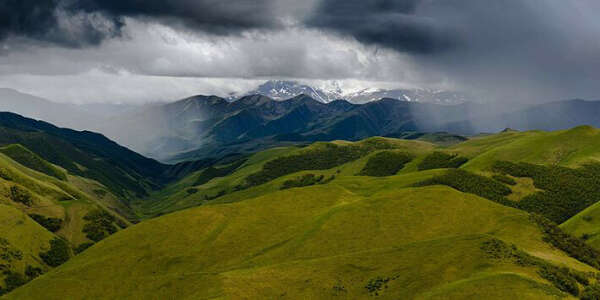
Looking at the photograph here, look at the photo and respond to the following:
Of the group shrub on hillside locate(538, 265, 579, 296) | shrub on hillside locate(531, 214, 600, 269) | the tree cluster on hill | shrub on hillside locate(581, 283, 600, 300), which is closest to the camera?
shrub on hillside locate(581, 283, 600, 300)

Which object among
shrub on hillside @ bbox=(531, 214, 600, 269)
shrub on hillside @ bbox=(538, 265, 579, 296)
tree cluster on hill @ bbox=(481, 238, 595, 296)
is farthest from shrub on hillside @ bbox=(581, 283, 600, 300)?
shrub on hillside @ bbox=(531, 214, 600, 269)


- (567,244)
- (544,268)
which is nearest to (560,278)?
(544,268)

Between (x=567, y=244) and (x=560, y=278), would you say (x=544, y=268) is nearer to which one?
(x=560, y=278)

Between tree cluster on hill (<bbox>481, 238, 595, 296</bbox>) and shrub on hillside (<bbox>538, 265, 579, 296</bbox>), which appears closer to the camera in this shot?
shrub on hillside (<bbox>538, 265, 579, 296</bbox>)

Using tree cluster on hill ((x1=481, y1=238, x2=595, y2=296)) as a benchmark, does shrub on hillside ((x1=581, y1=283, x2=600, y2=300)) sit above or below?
below

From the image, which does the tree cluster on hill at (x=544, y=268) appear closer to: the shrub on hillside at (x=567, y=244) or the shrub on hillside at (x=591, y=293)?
the shrub on hillside at (x=591, y=293)

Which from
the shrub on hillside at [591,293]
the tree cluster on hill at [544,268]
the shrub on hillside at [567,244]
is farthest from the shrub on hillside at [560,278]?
the shrub on hillside at [567,244]

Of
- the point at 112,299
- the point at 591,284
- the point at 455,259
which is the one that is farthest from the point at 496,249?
the point at 112,299

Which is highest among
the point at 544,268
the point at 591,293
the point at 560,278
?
the point at 544,268

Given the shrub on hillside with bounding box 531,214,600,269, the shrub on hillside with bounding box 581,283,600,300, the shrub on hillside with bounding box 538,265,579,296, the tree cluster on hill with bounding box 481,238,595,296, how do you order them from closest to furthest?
the shrub on hillside with bounding box 581,283,600,300, the shrub on hillside with bounding box 538,265,579,296, the tree cluster on hill with bounding box 481,238,595,296, the shrub on hillside with bounding box 531,214,600,269

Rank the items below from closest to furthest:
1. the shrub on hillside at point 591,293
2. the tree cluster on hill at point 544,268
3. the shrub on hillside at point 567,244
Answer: the shrub on hillside at point 591,293, the tree cluster on hill at point 544,268, the shrub on hillside at point 567,244

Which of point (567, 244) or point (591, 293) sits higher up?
point (591, 293)

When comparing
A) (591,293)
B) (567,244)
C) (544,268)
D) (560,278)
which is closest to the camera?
(591,293)

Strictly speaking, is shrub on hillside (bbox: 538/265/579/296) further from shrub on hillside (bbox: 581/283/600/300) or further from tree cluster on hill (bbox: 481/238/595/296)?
shrub on hillside (bbox: 581/283/600/300)
